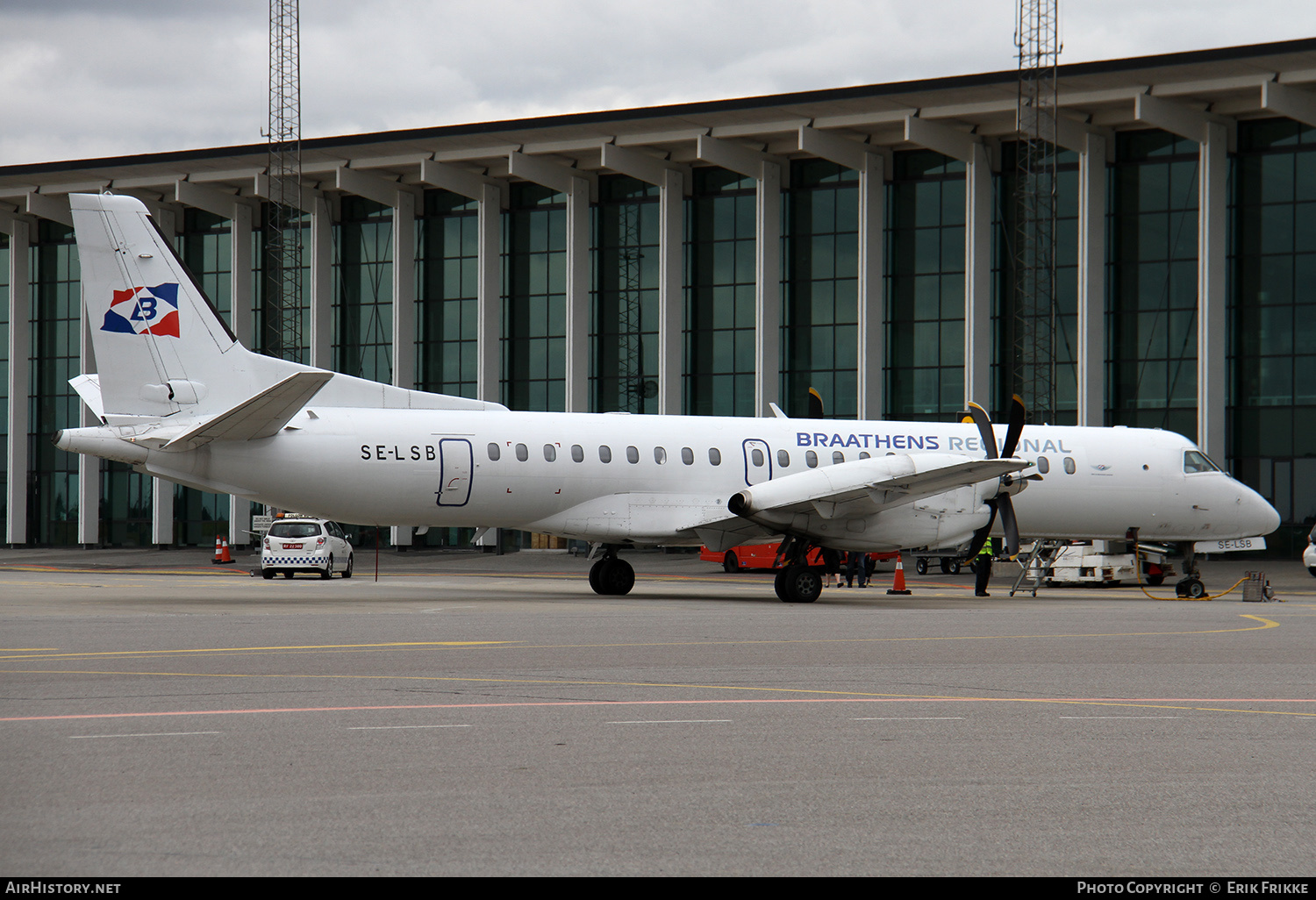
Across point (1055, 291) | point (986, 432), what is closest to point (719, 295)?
point (1055, 291)

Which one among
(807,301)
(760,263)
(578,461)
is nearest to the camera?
(578,461)

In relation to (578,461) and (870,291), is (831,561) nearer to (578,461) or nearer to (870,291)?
(578,461)

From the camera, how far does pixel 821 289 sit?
184ft

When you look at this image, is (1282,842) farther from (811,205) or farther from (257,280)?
(257,280)

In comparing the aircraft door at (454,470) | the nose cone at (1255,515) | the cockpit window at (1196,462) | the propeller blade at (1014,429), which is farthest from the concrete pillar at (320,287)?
the nose cone at (1255,515)

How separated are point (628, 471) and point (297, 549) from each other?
15104mm

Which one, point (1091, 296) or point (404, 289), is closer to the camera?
point (1091, 296)

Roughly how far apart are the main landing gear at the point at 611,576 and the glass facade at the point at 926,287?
2910cm

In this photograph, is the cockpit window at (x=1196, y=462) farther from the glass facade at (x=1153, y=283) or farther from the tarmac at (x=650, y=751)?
the glass facade at (x=1153, y=283)

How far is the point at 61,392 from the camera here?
6675cm

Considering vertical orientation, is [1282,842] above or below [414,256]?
below

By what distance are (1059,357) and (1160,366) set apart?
3941mm

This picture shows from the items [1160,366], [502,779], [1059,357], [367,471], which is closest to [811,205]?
[1059,357]

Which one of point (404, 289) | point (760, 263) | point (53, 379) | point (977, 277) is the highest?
point (760, 263)
